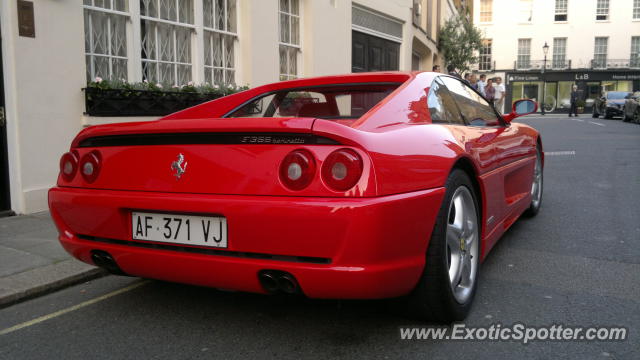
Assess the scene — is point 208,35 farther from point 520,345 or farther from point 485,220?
point 520,345

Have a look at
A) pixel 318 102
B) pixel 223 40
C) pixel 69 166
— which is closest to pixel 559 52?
pixel 223 40

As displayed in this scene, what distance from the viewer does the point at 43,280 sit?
11.6 ft

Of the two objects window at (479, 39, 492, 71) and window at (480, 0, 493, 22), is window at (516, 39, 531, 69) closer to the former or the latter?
window at (479, 39, 492, 71)

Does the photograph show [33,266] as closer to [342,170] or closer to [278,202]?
[278,202]

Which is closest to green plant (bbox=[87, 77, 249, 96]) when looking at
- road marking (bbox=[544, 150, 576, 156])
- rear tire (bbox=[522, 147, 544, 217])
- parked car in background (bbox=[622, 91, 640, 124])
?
rear tire (bbox=[522, 147, 544, 217])

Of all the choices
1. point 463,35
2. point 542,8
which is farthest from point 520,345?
point 542,8

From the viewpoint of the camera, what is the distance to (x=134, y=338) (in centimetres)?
270

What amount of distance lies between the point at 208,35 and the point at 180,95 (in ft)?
4.55

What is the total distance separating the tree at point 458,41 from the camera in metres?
27.8

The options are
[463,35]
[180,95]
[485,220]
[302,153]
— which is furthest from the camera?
[463,35]

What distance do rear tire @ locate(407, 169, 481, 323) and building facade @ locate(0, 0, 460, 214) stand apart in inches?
180

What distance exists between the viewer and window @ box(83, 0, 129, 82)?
21.0ft

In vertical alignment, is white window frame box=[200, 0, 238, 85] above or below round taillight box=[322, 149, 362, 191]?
above

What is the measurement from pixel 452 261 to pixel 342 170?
0.93 metres
